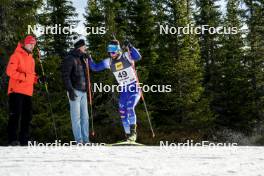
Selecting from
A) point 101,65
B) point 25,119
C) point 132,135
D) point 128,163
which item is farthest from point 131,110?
point 128,163

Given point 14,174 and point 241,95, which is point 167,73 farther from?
point 14,174

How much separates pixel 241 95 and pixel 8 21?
834 inches

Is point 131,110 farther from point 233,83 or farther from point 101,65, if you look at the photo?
point 233,83

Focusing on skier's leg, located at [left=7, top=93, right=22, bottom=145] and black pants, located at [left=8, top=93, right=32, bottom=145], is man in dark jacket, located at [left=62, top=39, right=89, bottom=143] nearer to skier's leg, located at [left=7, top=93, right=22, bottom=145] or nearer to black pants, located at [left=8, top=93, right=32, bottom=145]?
black pants, located at [left=8, top=93, right=32, bottom=145]

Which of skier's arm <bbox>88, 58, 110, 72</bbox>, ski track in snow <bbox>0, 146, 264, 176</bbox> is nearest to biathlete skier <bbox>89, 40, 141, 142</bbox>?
skier's arm <bbox>88, 58, 110, 72</bbox>

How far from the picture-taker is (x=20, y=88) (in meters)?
8.73

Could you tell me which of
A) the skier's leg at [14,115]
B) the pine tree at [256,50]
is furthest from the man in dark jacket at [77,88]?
the pine tree at [256,50]

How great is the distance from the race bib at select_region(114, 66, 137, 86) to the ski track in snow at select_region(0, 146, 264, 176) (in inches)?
119

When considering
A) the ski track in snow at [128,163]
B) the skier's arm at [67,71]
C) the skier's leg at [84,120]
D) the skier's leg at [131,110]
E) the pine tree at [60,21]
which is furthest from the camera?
the pine tree at [60,21]

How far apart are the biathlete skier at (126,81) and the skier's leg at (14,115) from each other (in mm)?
1662

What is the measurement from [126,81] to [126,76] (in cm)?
10

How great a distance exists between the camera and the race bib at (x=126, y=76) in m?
9.39

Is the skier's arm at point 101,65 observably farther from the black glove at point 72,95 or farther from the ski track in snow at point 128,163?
the ski track in snow at point 128,163

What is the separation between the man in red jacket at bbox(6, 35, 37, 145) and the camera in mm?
8625
